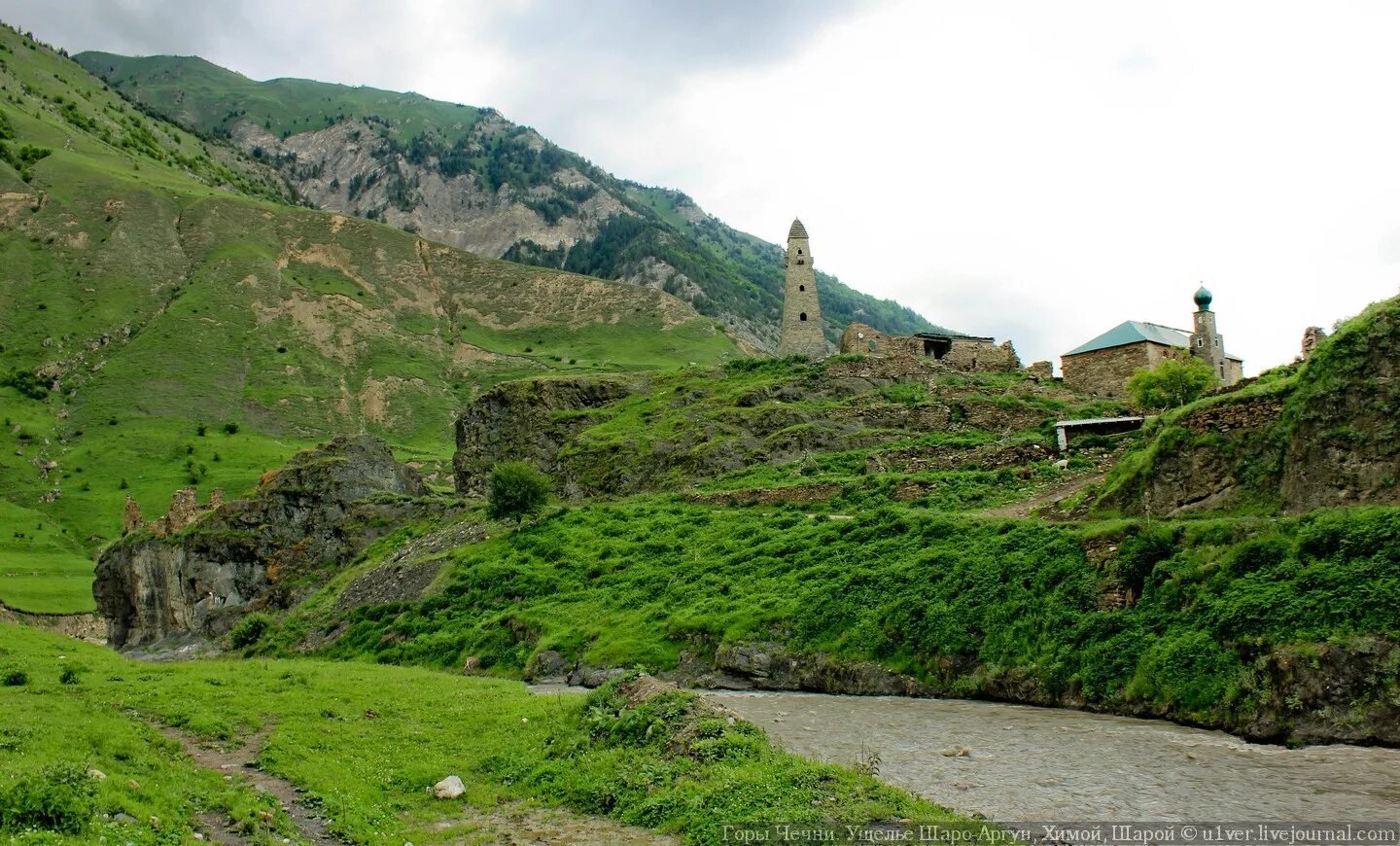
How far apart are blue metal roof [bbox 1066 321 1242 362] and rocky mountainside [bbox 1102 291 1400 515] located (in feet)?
90.3

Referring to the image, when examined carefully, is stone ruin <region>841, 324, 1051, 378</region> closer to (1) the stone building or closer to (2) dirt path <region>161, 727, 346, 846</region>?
(1) the stone building

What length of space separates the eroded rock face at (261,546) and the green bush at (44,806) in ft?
148

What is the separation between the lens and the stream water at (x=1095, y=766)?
13.5 m

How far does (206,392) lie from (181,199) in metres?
64.5

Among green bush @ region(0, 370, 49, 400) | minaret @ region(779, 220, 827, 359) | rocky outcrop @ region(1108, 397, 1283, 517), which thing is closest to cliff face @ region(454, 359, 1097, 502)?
minaret @ region(779, 220, 827, 359)

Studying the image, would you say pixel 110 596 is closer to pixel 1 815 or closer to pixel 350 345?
pixel 1 815

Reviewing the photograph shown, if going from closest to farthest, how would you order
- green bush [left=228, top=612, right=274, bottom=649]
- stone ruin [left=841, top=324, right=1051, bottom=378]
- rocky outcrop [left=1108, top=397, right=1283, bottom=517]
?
rocky outcrop [left=1108, top=397, right=1283, bottom=517] < green bush [left=228, top=612, right=274, bottom=649] < stone ruin [left=841, top=324, right=1051, bottom=378]

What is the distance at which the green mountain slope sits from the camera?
109 m

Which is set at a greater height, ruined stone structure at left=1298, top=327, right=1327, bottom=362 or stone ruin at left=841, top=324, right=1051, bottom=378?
stone ruin at left=841, top=324, right=1051, bottom=378

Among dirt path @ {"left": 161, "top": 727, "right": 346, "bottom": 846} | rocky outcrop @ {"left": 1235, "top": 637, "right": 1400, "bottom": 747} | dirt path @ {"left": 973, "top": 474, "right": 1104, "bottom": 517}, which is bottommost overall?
dirt path @ {"left": 161, "top": 727, "right": 346, "bottom": 846}

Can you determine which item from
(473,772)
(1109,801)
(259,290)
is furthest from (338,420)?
(1109,801)

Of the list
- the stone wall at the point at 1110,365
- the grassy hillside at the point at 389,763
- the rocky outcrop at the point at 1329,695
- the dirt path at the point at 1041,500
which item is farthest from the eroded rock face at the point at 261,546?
the rocky outcrop at the point at 1329,695

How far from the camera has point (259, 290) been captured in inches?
6216

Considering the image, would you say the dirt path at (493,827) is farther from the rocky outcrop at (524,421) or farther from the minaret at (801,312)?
the minaret at (801,312)
